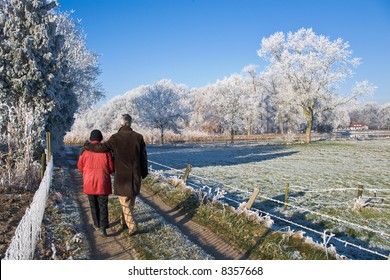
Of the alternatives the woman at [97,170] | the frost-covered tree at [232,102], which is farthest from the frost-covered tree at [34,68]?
the frost-covered tree at [232,102]

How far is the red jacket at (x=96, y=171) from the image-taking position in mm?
6246

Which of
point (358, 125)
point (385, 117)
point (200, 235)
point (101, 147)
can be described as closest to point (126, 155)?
point (101, 147)

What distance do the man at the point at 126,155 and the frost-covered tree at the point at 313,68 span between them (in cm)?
3839

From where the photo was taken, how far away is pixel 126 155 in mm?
6148

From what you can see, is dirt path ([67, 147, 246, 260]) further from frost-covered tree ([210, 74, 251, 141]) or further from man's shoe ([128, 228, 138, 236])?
frost-covered tree ([210, 74, 251, 141])

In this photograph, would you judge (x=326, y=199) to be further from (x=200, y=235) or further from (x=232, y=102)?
(x=232, y=102)

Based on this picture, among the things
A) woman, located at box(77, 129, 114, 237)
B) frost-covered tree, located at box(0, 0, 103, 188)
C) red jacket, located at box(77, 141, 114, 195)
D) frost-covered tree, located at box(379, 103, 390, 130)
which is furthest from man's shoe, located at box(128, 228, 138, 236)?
frost-covered tree, located at box(379, 103, 390, 130)

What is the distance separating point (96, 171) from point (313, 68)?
40.0 m

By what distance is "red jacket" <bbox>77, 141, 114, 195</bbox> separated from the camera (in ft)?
20.5

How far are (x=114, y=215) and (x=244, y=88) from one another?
50.4m

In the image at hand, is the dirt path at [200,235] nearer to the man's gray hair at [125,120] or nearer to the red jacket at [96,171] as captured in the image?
the red jacket at [96,171]

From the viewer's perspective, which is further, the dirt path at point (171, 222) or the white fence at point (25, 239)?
the dirt path at point (171, 222)

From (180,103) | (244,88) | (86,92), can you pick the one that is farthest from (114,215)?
(244,88)
